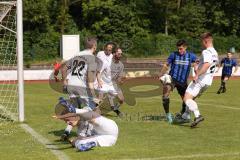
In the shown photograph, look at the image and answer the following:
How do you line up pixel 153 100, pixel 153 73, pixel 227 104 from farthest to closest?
pixel 153 73, pixel 153 100, pixel 227 104

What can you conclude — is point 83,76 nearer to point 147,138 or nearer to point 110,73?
point 147,138

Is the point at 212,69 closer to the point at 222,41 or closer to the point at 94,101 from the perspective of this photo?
the point at 94,101

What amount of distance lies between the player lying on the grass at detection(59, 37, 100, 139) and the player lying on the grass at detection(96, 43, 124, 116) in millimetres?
3641

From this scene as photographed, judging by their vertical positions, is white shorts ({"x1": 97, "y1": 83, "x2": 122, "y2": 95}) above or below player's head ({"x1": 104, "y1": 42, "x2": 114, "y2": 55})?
below

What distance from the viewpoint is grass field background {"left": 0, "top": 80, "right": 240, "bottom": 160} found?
9.09 meters

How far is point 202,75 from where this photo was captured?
40.3 ft

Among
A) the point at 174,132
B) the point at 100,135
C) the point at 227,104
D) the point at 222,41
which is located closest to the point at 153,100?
the point at 227,104

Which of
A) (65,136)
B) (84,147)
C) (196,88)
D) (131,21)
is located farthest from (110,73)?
(131,21)

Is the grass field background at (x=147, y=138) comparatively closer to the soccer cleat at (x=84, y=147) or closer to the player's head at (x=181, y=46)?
the soccer cleat at (x=84, y=147)

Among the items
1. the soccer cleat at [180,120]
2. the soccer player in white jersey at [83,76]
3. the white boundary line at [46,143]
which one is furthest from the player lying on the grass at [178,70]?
the white boundary line at [46,143]

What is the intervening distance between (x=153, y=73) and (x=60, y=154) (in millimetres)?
29410

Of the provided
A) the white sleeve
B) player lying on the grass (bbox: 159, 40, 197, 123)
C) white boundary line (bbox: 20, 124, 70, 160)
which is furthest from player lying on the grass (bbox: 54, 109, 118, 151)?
player lying on the grass (bbox: 159, 40, 197, 123)

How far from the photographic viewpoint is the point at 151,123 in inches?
516

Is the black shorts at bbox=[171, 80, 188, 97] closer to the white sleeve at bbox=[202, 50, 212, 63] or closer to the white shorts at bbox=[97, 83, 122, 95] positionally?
the white sleeve at bbox=[202, 50, 212, 63]
